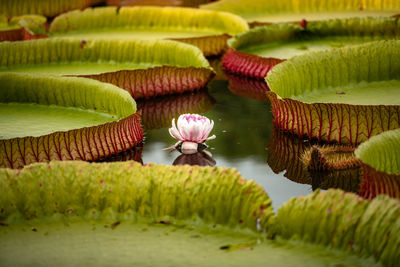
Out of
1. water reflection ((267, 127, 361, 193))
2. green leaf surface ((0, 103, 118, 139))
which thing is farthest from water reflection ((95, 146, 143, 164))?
water reflection ((267, 127, 361, 193))

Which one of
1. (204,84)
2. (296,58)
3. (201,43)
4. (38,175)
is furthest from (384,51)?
(38,175)

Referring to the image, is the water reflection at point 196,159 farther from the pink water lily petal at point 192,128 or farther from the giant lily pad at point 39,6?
the giant lily pad at point 39,6

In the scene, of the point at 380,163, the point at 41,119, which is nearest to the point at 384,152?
the point at 380,163

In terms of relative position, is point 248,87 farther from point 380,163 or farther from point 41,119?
point 380,163

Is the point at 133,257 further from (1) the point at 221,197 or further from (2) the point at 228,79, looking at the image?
(2) the point at 228,79

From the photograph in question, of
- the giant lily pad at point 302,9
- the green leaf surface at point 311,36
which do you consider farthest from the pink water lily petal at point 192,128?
the giant lily pad at point 302,9

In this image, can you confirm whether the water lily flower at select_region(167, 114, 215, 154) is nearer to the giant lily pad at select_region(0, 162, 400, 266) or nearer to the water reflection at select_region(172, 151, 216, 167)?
the water reflection at select_region(172, 151, 216, 167)
